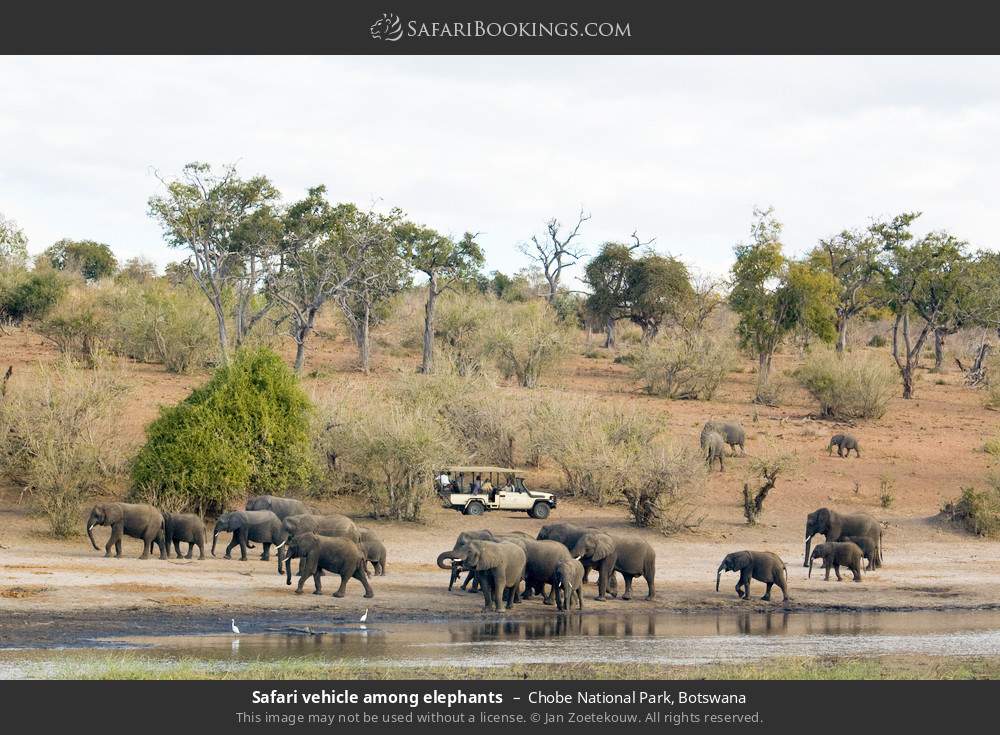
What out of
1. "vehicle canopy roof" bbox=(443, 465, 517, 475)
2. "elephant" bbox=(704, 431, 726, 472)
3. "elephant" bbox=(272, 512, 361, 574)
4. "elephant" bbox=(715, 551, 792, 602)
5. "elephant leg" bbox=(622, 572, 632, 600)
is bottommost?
"elephant leg" bbox=(622, 572, 632, 600)

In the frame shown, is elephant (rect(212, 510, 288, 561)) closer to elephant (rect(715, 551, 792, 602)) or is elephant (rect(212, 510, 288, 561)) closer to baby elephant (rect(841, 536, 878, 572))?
elephant (rect(715, 551, 792, 602))

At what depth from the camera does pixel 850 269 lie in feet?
201

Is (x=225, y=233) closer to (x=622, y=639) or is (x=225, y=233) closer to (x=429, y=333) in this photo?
(x=429, y=333)

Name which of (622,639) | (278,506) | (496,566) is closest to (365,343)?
(278,506)

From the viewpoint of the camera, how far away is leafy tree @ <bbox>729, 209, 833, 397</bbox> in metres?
51.1

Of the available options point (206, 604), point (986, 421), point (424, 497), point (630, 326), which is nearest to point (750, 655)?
point (206, 604)

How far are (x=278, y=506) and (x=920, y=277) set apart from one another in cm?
3528

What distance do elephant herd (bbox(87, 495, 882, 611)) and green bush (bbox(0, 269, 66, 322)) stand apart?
27321 mm

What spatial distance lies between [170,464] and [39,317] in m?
25.8

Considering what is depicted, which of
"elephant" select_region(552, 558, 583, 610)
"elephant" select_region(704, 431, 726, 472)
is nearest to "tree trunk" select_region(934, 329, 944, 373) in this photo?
"elephant" select_region(704, 431, 726, 472)

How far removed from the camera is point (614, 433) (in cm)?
3078

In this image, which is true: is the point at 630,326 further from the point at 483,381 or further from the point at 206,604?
the point at 206,604
